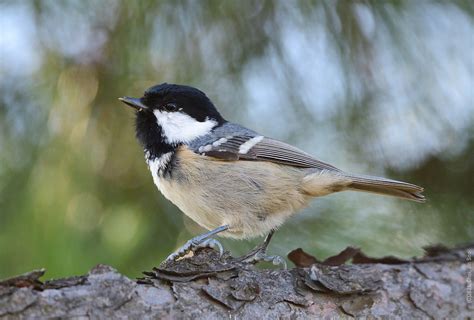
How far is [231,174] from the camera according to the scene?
172cm

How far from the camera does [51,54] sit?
1503mm

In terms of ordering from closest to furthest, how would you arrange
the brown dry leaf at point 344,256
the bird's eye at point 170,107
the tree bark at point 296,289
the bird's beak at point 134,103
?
the tree bark at point 296,289, the brown dry leaf at point 344,256, the bird's beak at point 134,103, the bird's eye at point 170,107

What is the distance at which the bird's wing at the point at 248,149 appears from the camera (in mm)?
1689

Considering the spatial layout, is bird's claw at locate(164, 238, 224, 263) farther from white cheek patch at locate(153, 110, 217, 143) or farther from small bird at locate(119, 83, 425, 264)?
white cheek patch at locate(153, 110, 217, 143)

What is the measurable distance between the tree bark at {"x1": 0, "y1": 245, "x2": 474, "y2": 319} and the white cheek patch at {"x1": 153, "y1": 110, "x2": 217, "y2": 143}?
0.69 meters

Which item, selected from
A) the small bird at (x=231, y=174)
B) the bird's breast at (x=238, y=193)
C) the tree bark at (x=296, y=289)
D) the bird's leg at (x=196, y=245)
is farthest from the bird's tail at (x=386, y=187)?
the bird's leg at (x=196, y=245)

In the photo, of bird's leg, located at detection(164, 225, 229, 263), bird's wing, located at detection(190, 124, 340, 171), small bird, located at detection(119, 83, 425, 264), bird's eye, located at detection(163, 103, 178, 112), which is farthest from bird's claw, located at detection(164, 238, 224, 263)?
bird's eye, located at detection(163, 103, 178, 112)

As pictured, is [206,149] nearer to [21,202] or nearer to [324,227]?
[324,227]

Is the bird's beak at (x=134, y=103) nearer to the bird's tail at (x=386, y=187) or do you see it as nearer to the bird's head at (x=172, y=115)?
the bird's head at (x=172, y=115)

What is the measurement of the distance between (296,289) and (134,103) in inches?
28.6

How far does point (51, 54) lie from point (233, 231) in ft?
2.25

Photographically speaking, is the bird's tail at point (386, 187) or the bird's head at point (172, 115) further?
the bird's head at point (172, 115)

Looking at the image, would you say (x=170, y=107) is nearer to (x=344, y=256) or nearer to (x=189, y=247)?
(x=189, y=247)

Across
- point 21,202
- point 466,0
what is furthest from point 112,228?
point 466,0
